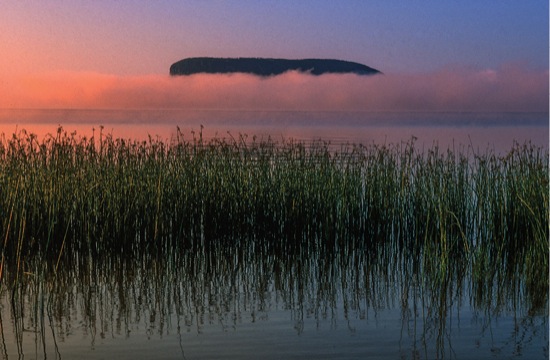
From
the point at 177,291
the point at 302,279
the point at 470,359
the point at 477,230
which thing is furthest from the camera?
the point at 477,230

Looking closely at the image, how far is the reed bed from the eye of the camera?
22.5ft

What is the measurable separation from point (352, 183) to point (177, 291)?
8.12 ft

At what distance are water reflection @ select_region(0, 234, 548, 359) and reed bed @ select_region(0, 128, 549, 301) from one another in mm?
252

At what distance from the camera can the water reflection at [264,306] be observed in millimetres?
4414

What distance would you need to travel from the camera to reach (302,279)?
6.06m

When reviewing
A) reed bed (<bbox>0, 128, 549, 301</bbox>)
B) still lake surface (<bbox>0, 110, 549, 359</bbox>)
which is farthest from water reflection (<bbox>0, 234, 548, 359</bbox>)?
reed bed (<bbox>0, 128, 549, 301</bbox>)

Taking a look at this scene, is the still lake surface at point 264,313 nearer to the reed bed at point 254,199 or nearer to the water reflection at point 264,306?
the water reflection at point 264,306

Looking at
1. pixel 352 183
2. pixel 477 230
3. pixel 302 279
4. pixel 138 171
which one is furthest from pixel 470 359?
pixel 138 171

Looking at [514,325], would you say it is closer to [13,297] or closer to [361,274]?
[361,274]

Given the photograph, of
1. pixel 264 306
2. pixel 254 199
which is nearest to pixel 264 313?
pixel 264 306

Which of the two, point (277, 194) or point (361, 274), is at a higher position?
point (277, 194)

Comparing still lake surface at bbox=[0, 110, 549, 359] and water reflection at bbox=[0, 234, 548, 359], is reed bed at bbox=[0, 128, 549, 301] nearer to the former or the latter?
water reflection at bbox=[0, 234, 548, 359]

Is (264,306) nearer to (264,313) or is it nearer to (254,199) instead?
(264,313)

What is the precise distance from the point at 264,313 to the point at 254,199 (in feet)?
8.14
